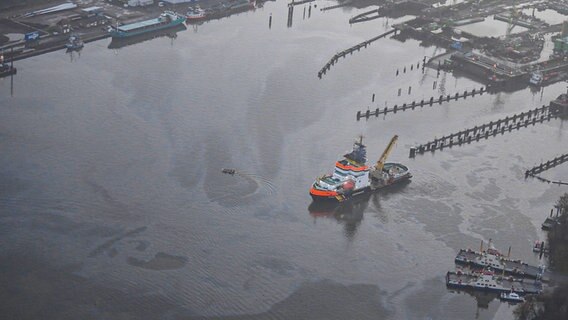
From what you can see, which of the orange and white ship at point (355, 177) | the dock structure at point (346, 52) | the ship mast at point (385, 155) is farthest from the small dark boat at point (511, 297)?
the dock structure at point (346, 52)

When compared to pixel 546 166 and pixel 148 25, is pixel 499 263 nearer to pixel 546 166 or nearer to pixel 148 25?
pixel 546 166

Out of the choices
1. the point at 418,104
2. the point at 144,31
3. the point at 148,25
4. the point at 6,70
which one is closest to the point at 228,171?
the point at 418,104

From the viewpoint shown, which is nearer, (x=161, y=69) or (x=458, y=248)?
(x=458, y=248)

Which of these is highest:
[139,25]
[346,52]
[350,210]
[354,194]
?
[139,25]

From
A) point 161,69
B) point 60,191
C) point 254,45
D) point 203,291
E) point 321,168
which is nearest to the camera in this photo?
point 203,291

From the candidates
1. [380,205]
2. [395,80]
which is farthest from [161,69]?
[380,205]

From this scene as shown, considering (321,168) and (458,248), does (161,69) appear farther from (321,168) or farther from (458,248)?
(458,248)
